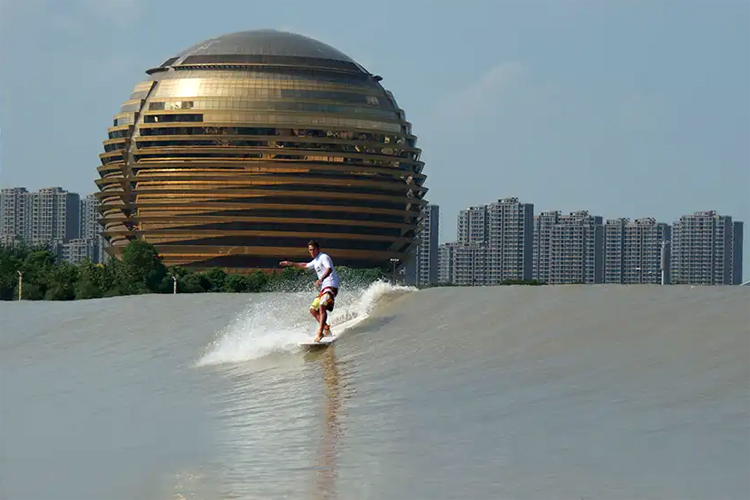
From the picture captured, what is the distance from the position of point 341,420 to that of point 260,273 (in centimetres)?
11874

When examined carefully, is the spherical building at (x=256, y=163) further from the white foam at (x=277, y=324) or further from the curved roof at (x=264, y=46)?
the white foam at (x=277, y=324)

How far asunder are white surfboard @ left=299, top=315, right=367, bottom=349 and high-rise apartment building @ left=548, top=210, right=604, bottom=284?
172 m

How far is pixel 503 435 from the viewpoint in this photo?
14008 millimetres

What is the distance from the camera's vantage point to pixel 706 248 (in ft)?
590

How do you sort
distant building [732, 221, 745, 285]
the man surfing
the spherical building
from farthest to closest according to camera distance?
1. distant building [732, 221, 745, 285]
2. the spherical building
3. the man surfing

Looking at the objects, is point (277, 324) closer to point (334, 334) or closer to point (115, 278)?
point (334, 334)

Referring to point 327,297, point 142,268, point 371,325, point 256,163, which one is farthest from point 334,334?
point 256,163

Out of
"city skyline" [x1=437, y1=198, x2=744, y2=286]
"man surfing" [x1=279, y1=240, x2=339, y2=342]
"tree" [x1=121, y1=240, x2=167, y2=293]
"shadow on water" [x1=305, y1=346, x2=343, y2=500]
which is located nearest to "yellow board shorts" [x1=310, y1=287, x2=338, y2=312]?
"man surfing" [x1=279, y1=240, x2=339, y2=342]

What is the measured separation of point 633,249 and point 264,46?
6587cm

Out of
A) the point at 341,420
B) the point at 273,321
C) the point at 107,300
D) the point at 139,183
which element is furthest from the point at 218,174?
the point at 341,420

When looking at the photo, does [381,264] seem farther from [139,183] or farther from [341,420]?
[341,420]

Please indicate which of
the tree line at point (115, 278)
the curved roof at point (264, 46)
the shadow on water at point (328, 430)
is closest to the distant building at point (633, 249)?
the curved roof at point (264, 46)

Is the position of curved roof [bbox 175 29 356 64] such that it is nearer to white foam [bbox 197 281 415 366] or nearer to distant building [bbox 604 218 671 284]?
distant building [bbox 604 218 671 284]

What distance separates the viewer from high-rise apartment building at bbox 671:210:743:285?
585 feet
